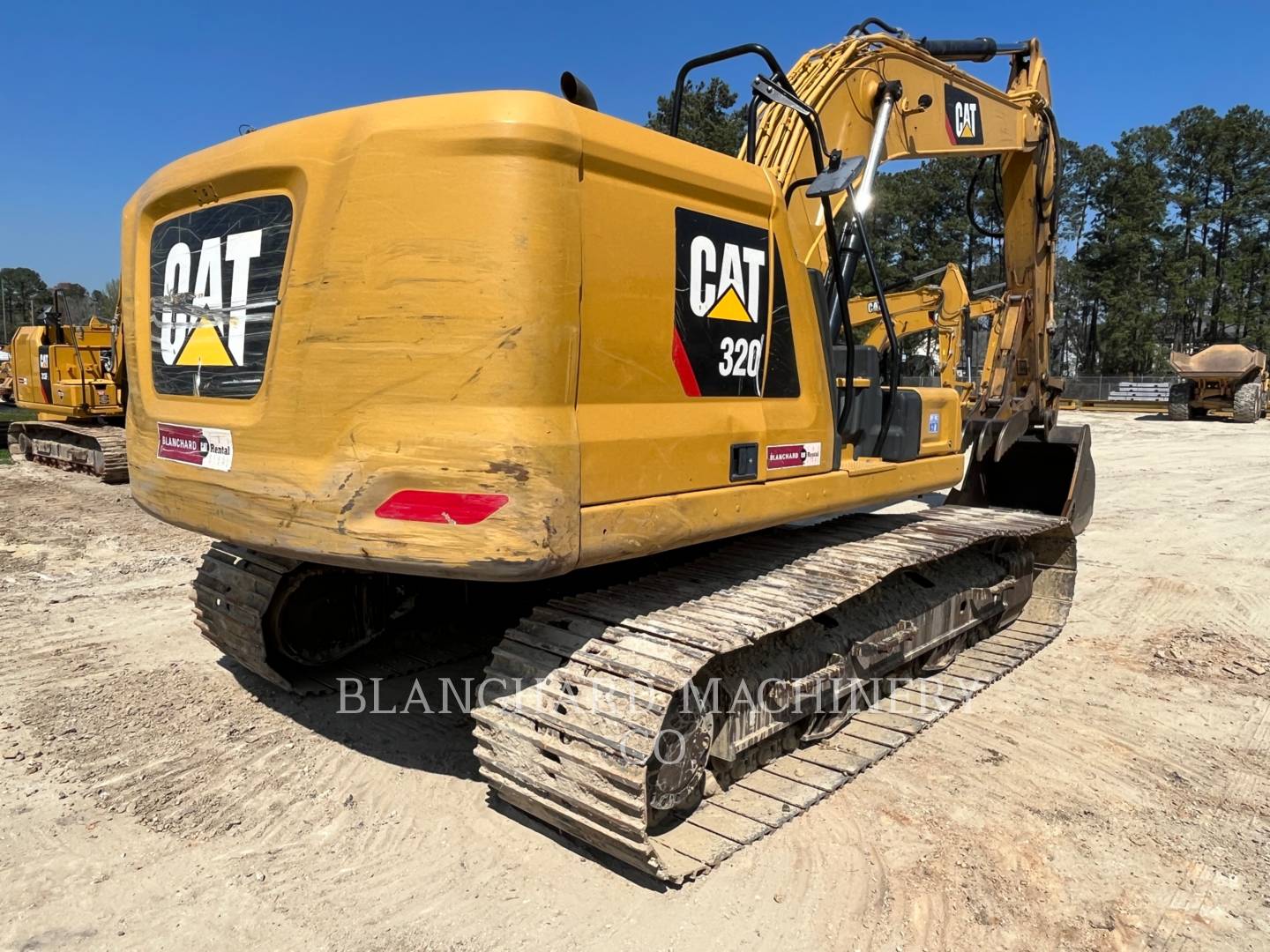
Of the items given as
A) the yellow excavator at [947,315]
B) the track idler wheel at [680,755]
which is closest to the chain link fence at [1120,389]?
the yellow excavator at [947,315]

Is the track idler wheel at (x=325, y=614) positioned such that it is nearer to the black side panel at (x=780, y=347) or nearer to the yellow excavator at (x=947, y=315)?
the black side panel at (x=780, y=347)

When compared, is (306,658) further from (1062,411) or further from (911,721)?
(1062,411)

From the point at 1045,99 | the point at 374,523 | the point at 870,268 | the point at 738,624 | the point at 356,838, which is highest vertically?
the point at 1045,99

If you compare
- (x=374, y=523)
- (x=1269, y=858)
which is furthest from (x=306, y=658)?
(x=1269, y=858)

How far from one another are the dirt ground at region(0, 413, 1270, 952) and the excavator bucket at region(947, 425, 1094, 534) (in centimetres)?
259

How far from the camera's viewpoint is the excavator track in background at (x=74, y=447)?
1184cm

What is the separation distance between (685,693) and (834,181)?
6.35 feet

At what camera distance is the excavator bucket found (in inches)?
311

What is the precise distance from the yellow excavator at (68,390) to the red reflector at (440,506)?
448 inches

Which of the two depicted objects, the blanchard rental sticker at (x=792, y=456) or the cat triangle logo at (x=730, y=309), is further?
the blanchard rental sticker at (x=792, y=456)

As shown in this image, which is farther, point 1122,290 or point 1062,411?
point 1122,290

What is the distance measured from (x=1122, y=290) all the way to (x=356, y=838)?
5599 cm

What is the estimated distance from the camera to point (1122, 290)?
5041cm

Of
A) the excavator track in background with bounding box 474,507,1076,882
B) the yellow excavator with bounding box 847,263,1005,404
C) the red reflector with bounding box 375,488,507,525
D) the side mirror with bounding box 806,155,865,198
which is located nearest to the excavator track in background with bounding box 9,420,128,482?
the yellow excavator with bounding box 847,263,1005,404
